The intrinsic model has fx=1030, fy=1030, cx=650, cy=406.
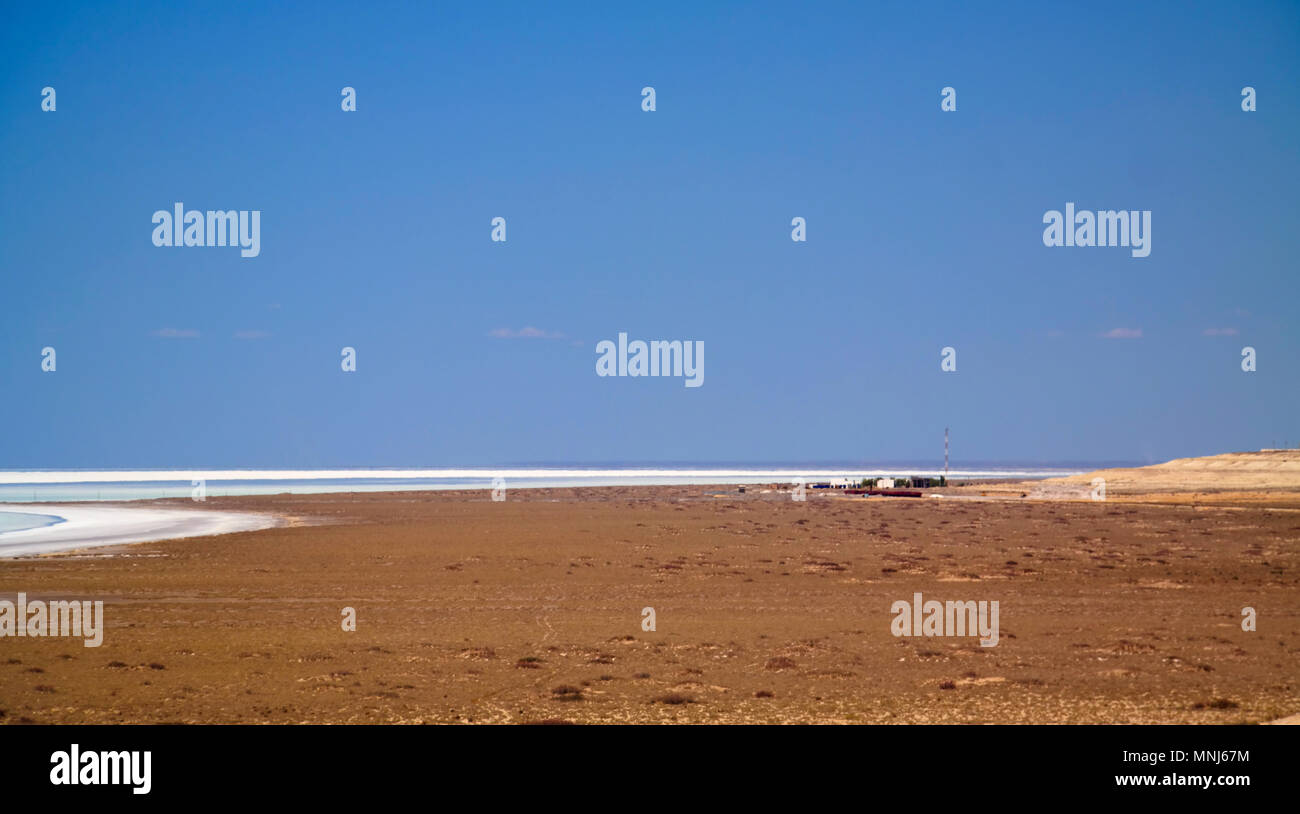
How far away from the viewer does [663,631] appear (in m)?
19.1

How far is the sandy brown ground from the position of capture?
13781mm

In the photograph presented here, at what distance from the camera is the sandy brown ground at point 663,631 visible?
13781 millimetres

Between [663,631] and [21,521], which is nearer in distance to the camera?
[663,631]

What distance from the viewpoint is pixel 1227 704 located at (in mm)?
13648

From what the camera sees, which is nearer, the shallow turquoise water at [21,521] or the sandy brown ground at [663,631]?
the sandy brown ground at [663,631]

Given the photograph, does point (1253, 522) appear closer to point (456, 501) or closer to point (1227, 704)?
point (1227, 704)

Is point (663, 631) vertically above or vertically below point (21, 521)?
below

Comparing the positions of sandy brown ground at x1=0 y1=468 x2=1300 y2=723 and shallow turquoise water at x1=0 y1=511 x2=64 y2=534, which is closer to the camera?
sandy brown ground at x1=0 y1=468 x2=1300 y2=723
